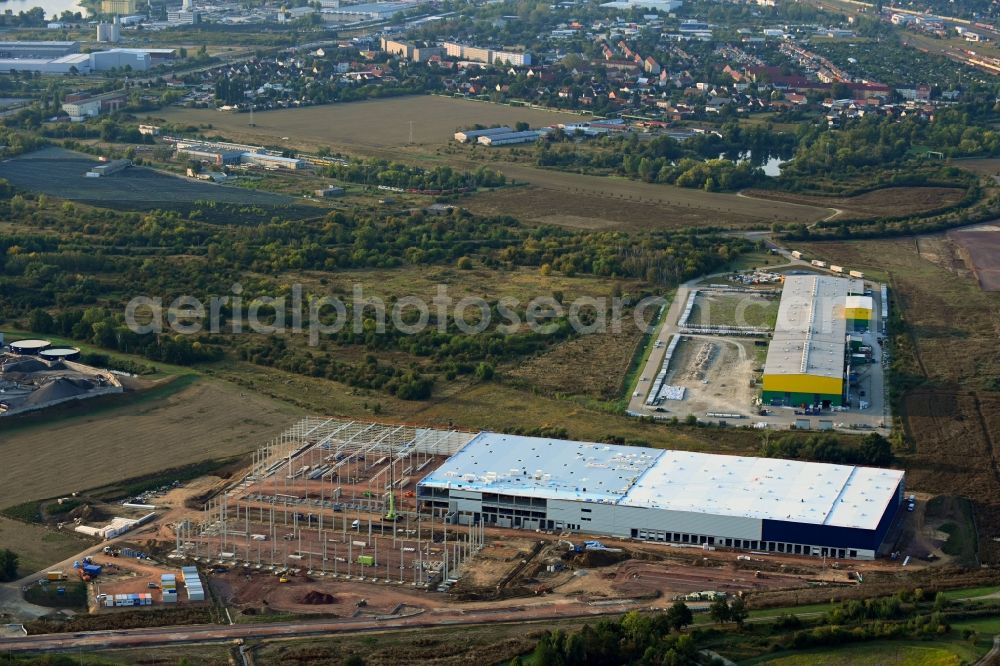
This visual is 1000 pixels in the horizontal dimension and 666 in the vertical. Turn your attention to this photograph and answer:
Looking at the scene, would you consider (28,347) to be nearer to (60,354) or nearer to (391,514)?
(60,354)

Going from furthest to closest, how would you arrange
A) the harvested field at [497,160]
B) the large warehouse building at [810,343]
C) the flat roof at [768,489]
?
the harvested field at [497,160]
the large warehouse building at [810,343]
the flat roof at [768,489]

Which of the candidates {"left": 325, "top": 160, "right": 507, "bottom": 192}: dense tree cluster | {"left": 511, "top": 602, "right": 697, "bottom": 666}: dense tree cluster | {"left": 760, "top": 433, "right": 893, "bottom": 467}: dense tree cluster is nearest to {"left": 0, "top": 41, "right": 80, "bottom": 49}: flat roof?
{"left": 325, "top": 160, "right": 507, "bottom": 192}: dense tree cluster

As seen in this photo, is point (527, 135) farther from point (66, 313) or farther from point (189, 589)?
point (189, 589)

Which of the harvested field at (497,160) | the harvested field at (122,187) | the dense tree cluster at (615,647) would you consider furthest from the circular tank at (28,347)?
the harvested field at (497,160)

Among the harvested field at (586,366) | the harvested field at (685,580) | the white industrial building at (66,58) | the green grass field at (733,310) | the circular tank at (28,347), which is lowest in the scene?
the harvested field at (685,580)

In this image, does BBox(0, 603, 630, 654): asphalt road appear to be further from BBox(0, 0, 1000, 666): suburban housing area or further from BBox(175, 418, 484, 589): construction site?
BBox(175, 418, 484, 589): construction site

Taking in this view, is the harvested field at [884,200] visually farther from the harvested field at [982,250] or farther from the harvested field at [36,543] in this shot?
the harvested field at [36,543]

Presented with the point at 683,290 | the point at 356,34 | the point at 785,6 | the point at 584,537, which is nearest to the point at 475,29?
the point at 356,34
